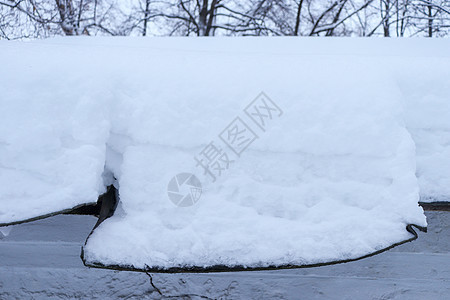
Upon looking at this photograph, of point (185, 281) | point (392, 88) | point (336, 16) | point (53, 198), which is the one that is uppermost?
point (336, 16)

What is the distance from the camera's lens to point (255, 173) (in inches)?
36.7

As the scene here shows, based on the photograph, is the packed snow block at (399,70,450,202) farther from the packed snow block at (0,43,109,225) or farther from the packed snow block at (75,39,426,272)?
the packed snow block at (0,43,109,225)

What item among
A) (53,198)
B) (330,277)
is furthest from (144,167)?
(330,277)

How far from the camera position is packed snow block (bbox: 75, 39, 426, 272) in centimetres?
87

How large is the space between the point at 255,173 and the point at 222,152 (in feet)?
0.33

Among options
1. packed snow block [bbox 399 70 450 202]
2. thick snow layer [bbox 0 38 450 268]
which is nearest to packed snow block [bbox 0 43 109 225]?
thick snow layer [bbox 0 38 450 268]

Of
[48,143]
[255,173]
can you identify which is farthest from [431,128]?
[48,143]

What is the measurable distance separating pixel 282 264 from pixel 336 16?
10994 millimetres

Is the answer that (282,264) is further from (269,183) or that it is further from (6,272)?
(6,272)

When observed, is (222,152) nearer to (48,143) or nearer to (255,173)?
(255,173)

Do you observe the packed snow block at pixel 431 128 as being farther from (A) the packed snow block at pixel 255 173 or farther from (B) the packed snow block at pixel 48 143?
(B) the packed snow block at pixel 48 143

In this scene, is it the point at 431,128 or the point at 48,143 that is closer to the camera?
the point at 48,143

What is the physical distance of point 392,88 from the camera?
3.37 ft

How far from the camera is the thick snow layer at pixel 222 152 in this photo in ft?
2.86
